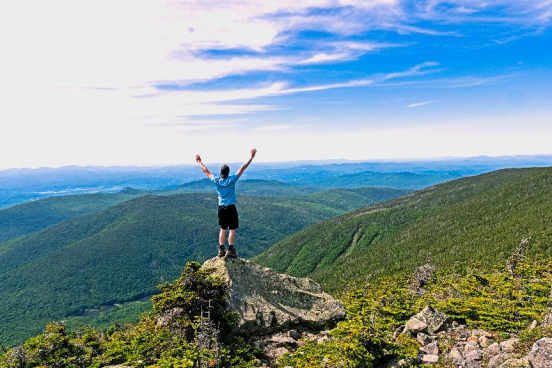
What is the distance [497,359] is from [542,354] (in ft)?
5.65

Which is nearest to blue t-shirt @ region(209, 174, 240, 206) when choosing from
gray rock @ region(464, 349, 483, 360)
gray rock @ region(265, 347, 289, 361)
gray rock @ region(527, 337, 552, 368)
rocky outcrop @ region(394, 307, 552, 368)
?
gray rock @ region(265, 347, 289, 361)

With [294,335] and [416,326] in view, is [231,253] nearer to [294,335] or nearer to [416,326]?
[294,335]

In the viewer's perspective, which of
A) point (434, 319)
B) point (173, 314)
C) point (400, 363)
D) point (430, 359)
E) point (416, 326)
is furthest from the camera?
point (434, 319)

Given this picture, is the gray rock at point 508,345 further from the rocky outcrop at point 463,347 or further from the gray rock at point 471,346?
the gray rock at point 471,346

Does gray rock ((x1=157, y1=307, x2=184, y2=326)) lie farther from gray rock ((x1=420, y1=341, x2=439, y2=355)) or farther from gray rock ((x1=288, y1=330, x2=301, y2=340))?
gray rock ((x1=420, y1=341, x2=439, y2=355))

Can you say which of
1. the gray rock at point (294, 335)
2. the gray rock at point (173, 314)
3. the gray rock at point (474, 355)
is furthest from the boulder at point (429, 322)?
the gray rock at point (173, 314)

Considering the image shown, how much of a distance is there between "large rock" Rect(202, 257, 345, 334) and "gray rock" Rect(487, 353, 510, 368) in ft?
25.8

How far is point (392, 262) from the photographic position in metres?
125

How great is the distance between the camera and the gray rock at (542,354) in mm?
9578

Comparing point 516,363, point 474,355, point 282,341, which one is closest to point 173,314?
point 282,341

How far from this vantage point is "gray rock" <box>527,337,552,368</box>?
958 cm

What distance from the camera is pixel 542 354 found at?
9852 millimetres

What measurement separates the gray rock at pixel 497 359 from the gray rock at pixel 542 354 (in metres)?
1.02

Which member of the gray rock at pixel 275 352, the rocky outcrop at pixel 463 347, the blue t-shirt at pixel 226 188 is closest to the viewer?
the rocky outcrop at pixel 463 347
